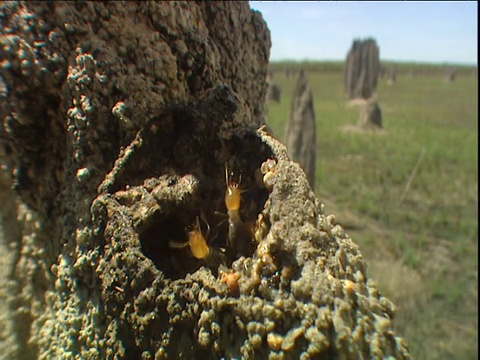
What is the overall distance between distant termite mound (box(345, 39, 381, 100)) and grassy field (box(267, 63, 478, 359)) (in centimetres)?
773

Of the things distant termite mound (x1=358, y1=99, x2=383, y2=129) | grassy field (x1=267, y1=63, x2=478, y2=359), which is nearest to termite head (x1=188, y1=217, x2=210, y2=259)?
grassy field (x1=267, y1=63, x2=478, y2=359)

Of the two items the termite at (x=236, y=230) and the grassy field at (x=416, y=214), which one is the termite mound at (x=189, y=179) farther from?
the grassy field at (x=416, y=214)

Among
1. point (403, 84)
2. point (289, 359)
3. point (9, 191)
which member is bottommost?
point (403, 84)

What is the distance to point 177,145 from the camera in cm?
137

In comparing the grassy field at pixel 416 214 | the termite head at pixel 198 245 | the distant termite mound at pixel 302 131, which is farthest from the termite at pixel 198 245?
the distant termite mound at pixel 302 131

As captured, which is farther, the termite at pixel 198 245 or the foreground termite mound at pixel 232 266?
the termite at pixel 198 245

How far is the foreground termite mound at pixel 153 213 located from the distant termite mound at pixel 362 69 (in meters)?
27.4

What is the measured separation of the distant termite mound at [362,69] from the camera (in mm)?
27875

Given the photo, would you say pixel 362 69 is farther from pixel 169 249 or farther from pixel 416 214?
pixel 169 249

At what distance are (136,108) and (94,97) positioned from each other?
0.36ft

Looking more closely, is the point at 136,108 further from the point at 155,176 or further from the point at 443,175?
the point at 443,175

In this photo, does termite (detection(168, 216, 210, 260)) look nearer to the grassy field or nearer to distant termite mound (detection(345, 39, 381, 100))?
the grassy field

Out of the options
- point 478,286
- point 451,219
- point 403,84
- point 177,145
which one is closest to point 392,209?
point 451,219

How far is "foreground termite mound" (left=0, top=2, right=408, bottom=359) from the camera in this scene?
3.47ft
